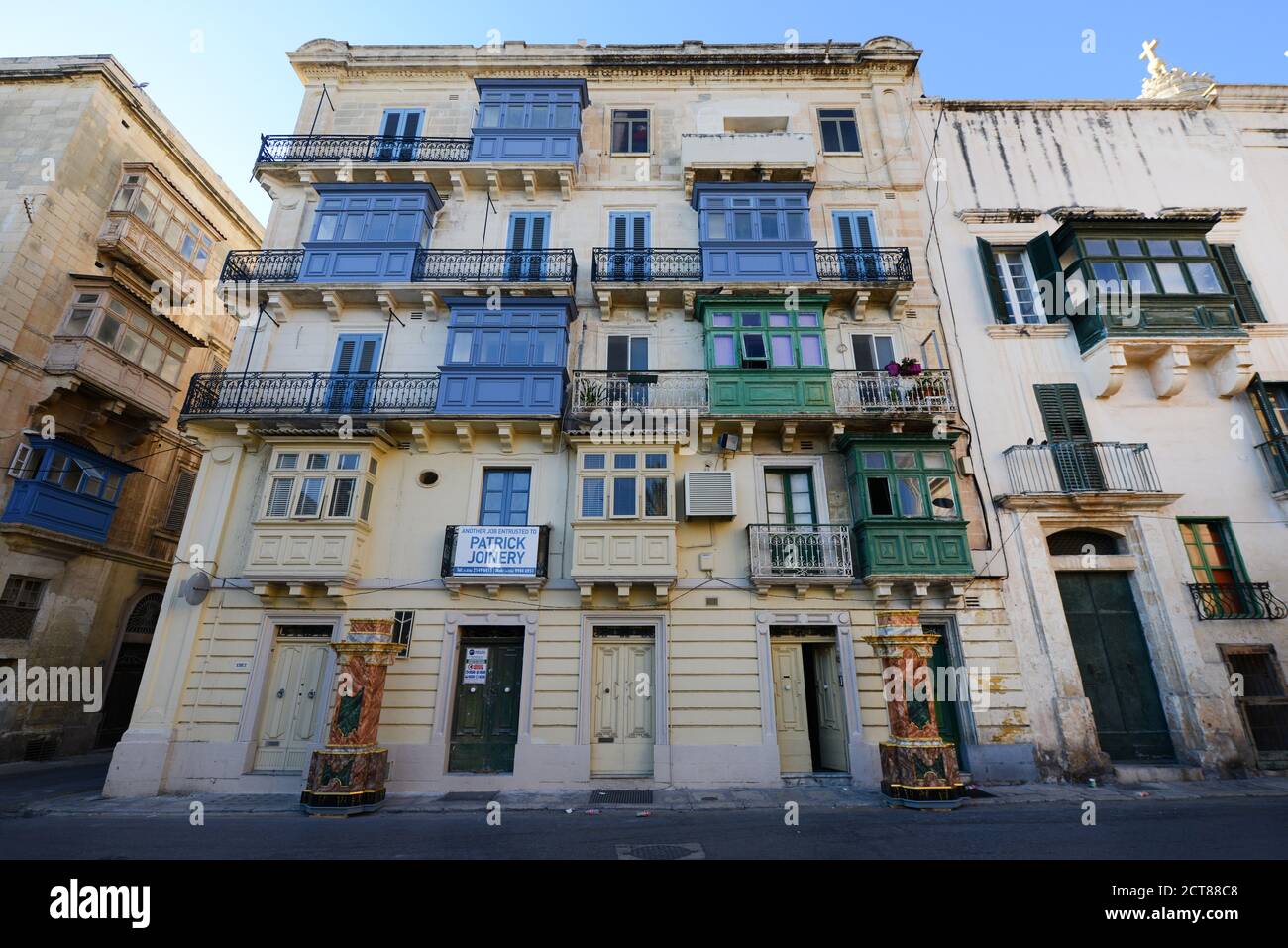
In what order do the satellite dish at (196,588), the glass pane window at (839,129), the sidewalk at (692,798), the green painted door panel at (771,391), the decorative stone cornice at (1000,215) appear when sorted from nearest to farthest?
the sidewalk at (692,798) < the satellite dish at (196,588) < the green painted door panel at (771,391) < the decorative stone cornice at (1000,215) < the glass pane window at (839,129)

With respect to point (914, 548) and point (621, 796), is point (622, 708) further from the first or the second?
point (914, 548)

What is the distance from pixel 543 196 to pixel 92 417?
15076mm

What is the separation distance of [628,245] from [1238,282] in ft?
57.7

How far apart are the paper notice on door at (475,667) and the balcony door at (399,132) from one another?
47.0 ft

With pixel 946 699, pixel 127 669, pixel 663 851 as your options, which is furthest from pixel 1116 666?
pixel 127 669

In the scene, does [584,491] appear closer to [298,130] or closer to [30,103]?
[298,130]

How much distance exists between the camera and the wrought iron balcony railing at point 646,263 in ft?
51.8

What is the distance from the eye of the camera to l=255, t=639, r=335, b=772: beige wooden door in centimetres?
1190

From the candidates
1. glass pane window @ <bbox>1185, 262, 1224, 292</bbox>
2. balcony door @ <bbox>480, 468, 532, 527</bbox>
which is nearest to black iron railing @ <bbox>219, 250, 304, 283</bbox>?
balcony door @ <bbox>480, 468, 532, 527</bbox>

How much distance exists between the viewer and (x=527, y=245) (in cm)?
1652

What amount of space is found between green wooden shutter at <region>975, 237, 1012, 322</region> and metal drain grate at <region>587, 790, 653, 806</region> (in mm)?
15157

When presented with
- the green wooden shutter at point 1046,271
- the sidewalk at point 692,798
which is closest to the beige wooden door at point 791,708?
the sidewalk at point 692,798

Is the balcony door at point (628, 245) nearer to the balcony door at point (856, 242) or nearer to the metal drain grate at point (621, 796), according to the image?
the balcony door at point (856, 242)

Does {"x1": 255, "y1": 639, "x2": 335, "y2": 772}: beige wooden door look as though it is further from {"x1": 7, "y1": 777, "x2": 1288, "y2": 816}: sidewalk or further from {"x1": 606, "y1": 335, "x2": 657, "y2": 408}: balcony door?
{"x1": 606, "y1": 335, "x2": 657, "y2": 408}: balcony door
